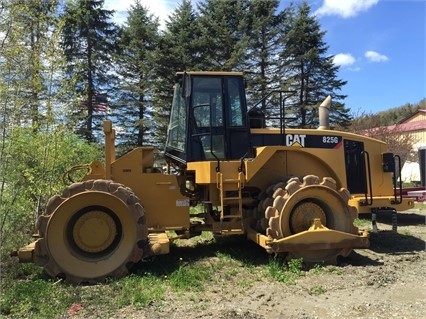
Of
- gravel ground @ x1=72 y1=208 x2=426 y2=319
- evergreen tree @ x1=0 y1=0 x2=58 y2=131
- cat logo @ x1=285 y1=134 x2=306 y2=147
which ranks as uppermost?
evergreen tree @ x1=0 y1=0 x2=58 y2=131

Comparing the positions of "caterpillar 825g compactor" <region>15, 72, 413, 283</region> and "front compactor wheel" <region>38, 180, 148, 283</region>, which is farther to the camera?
"caterpillar 825g compactor" <region>15, 72, 413, 283</region>

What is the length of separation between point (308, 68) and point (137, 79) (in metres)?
11.4

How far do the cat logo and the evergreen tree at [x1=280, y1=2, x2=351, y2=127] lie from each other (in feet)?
69.4

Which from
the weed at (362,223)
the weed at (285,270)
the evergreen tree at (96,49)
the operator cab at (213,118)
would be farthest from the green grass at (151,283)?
the evergreen tree at (96,49)

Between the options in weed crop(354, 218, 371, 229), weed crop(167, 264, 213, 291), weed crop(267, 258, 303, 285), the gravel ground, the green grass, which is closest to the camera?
the gravel ground

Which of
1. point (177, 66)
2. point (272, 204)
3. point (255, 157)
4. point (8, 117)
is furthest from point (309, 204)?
point (177, 66)

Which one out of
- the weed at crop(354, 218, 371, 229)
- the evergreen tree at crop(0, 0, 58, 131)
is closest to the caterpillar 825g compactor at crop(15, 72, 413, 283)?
the evergreen tree at crop(0, 0, 58, 131)

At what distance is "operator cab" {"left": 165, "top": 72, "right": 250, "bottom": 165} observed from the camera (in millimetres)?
7520

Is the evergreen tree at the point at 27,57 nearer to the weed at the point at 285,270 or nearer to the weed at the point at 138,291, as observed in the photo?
the weed at the point at 138,291

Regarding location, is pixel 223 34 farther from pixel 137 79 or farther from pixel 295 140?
pixel 295 140

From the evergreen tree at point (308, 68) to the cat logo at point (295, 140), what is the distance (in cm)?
2115

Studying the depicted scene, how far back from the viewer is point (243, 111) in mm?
7754

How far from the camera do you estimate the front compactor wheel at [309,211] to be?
275 inches

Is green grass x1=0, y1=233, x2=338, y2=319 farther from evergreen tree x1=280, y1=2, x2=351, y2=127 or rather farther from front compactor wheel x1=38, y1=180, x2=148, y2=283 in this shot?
evergreen tree x1=280, y1=2, x2=351, y2=127
